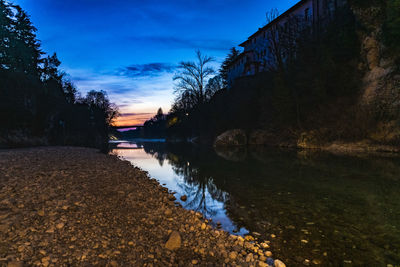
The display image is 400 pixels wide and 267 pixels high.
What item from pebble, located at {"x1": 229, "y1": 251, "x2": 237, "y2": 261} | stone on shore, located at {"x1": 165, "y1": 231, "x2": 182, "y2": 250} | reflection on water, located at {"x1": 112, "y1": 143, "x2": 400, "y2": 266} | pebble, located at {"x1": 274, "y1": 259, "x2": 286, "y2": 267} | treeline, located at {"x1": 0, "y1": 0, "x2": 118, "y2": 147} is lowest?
reflection on water, located at {"x1": 112, "y1": 143, "x2": 400, "y2": 266}

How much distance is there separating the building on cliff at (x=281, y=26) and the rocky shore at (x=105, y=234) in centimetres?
3291

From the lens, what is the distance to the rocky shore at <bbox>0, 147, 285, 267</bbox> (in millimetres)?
3553

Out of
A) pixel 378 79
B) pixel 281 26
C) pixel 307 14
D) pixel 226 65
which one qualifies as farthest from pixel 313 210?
pixel 226 65

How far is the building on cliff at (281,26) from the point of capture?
35188 millimetres

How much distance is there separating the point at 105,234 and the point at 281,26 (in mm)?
44421

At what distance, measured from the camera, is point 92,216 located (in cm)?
492

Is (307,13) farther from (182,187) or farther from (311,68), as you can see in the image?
(182,187)

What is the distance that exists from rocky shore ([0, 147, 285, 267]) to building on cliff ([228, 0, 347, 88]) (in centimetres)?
3291

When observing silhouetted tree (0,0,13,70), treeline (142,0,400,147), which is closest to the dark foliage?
treeline (142,0,400,147)

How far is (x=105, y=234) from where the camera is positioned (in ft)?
13.9

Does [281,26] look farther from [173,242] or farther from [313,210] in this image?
[173,242]

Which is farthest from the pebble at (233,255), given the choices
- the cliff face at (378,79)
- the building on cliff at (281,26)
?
the building on cliff at (281,26)

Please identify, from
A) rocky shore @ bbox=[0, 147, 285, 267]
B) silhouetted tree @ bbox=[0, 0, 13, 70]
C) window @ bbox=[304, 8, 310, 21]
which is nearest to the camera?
rocky shore @ bbox=[0, 147, 285, 267]

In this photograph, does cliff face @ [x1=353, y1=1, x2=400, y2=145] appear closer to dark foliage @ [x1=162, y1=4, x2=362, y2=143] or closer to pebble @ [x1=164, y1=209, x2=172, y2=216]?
dark foliage @ [x1=162, y1=4, x2=362, y2=143]
